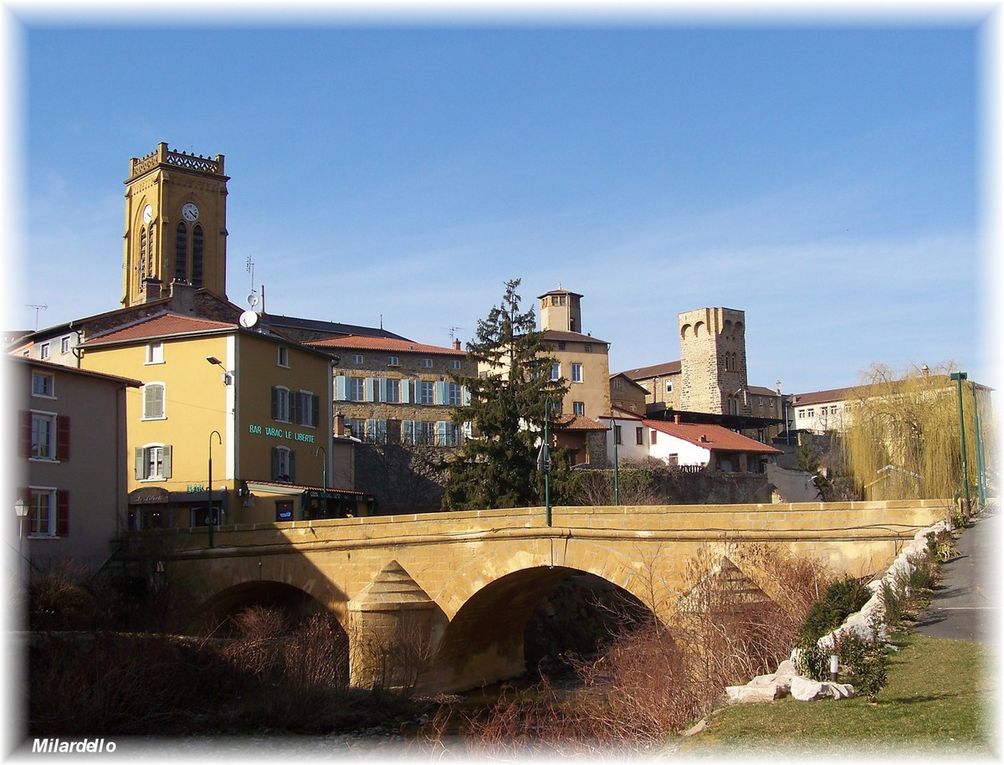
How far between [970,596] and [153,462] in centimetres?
3224

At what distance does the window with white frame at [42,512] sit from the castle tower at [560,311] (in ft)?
162

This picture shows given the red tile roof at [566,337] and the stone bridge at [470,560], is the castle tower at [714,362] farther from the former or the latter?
the stone bridge at [470,560]

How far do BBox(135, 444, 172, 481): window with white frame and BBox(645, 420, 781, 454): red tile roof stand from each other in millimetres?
31965

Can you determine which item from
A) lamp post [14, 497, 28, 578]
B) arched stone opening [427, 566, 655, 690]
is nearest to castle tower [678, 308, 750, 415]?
arched stone opening [427, 566, 655, 690]

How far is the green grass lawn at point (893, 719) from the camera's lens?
32.7 ft

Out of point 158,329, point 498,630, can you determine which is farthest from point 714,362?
point 498,630

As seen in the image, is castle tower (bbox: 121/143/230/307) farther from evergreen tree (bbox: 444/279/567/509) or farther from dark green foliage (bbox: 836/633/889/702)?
dark green foliage (bbox: 836/633/889/702)

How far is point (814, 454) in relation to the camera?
69.6 m

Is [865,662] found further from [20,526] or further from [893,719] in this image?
[20,526]

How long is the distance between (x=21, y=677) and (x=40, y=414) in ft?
36.4

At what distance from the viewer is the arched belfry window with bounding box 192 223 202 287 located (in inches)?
3137

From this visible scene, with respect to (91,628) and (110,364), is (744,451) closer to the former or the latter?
(110,364)

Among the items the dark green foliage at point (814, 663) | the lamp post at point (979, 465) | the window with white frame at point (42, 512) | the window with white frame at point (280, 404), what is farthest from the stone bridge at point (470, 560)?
the dark green foliage at point (814, 663)

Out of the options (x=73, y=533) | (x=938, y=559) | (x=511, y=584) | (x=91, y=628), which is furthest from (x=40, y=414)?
(x=938, y=559)
